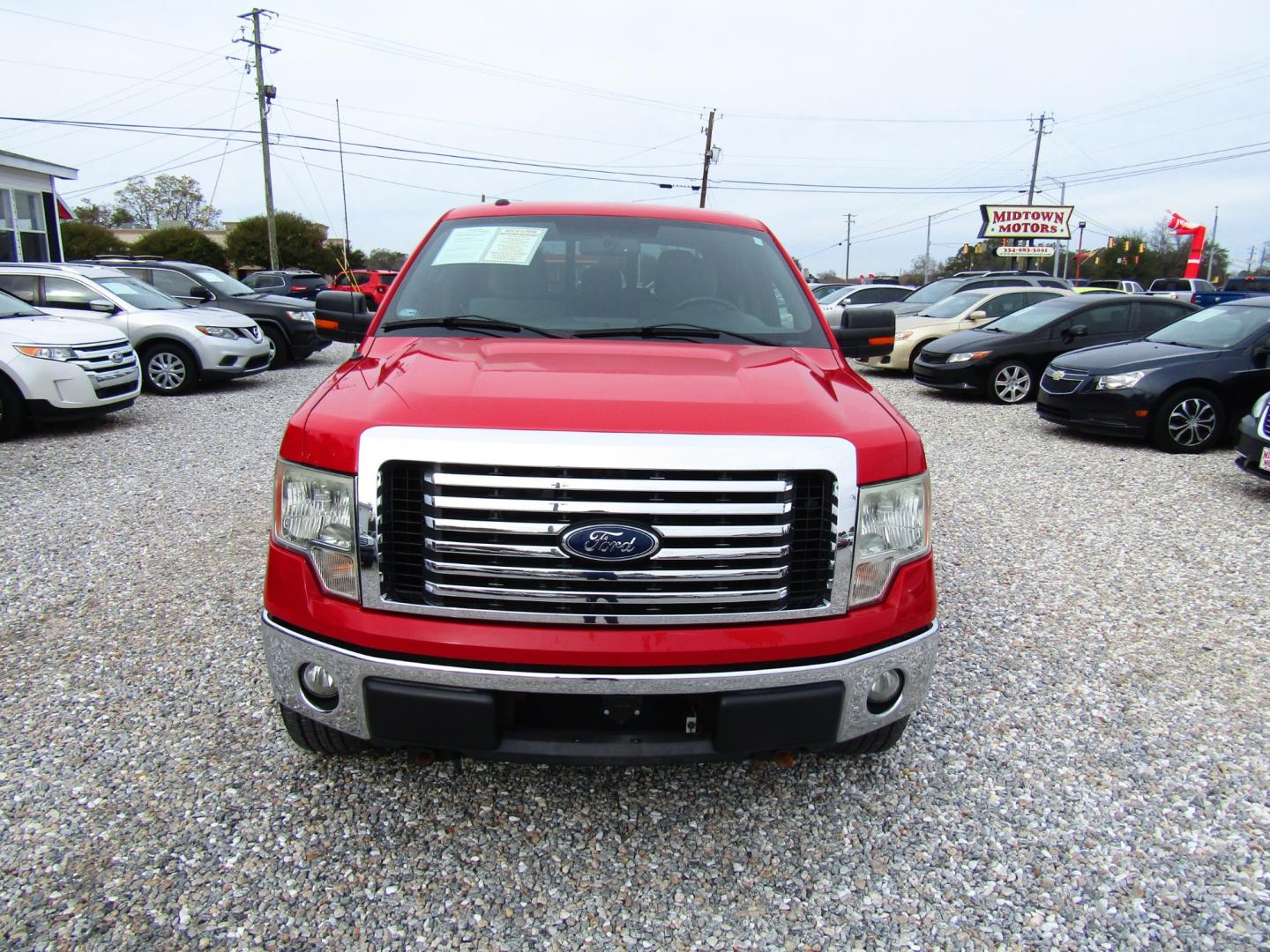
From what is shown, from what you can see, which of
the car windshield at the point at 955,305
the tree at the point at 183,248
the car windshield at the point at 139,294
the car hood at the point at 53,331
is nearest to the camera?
the car hood at the point at 53,331

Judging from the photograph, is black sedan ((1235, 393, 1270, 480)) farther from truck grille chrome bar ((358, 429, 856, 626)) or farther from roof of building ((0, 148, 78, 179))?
roof of building ((0, 148, 78, 179))

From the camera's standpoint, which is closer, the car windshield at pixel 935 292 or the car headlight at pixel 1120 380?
the car headlight at pixel 1120 380

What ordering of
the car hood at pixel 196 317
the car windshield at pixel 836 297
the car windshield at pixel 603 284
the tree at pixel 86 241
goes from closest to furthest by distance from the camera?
the car windshield at pixel 603 284 → the car hood at pixel 196 317 → the car windshield at pixel 836 297 → the tree at pixel 86 241

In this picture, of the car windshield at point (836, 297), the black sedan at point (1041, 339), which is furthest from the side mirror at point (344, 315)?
the car windshield at point (836, 297)

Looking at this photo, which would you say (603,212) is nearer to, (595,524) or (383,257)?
(595,524)

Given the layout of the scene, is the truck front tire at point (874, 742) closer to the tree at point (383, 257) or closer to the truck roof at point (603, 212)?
the truck roof at point (603, 212)

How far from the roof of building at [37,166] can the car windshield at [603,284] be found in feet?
72.9

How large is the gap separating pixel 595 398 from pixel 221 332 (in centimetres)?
1107

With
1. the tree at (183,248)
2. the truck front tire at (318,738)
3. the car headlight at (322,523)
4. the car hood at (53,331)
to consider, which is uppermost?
the tree at (183,248)

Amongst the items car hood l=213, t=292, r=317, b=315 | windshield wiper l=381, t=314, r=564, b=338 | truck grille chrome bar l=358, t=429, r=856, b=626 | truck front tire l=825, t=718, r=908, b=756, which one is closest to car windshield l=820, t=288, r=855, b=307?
car hood l=213, t=292, r=317, b=315

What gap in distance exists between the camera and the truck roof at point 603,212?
12.2 feet

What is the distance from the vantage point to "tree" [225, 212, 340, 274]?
51.5 meters

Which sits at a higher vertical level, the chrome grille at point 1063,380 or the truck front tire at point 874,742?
the chrome grille at point 1063,380

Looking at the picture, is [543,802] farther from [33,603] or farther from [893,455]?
[33,603]
